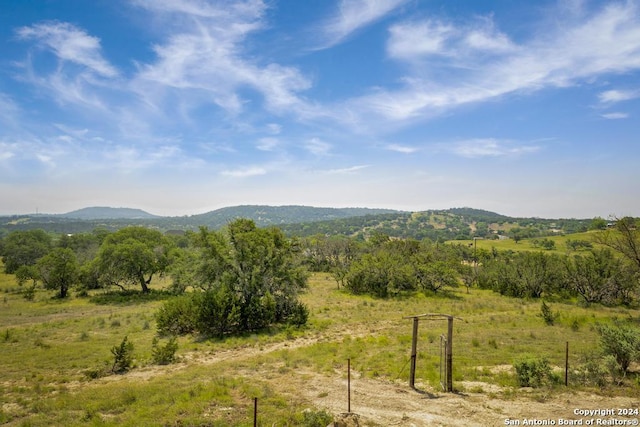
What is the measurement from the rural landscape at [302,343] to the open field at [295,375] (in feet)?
0.30

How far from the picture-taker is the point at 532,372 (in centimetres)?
1261

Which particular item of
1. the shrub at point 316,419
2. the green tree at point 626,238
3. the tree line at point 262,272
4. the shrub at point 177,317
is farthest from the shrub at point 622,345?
→ the shrub at point 177,317

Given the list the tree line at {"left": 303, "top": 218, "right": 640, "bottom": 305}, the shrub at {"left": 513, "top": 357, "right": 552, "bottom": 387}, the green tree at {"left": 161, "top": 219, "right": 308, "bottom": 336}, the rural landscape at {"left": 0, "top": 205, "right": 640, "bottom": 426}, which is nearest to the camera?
the rural landscape at {"left": 0, "top": 205, "right": 640, "bottom": 426}

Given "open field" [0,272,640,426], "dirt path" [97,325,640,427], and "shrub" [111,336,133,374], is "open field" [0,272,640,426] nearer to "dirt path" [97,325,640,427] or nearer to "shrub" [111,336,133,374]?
"dirt path" [97,325,640,427]

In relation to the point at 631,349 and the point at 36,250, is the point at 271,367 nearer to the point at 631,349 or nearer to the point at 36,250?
Result: the point at 631,349

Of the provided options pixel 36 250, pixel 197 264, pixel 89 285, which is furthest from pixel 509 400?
pixel 36 250

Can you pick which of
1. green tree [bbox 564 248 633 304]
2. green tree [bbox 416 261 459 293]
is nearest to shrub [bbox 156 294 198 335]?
green tree [bbox 416 261 459 293]

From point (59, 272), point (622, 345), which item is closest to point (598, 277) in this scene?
point (622, 345)

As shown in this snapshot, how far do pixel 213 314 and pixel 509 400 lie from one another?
1876 cm

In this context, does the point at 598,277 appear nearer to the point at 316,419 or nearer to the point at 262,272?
the point at 262,272

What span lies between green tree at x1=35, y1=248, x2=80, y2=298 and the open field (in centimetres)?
1436

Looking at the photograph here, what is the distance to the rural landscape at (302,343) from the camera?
10.8m

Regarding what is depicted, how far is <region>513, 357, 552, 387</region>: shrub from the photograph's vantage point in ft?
40.5

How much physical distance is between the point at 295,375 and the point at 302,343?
654 cm
